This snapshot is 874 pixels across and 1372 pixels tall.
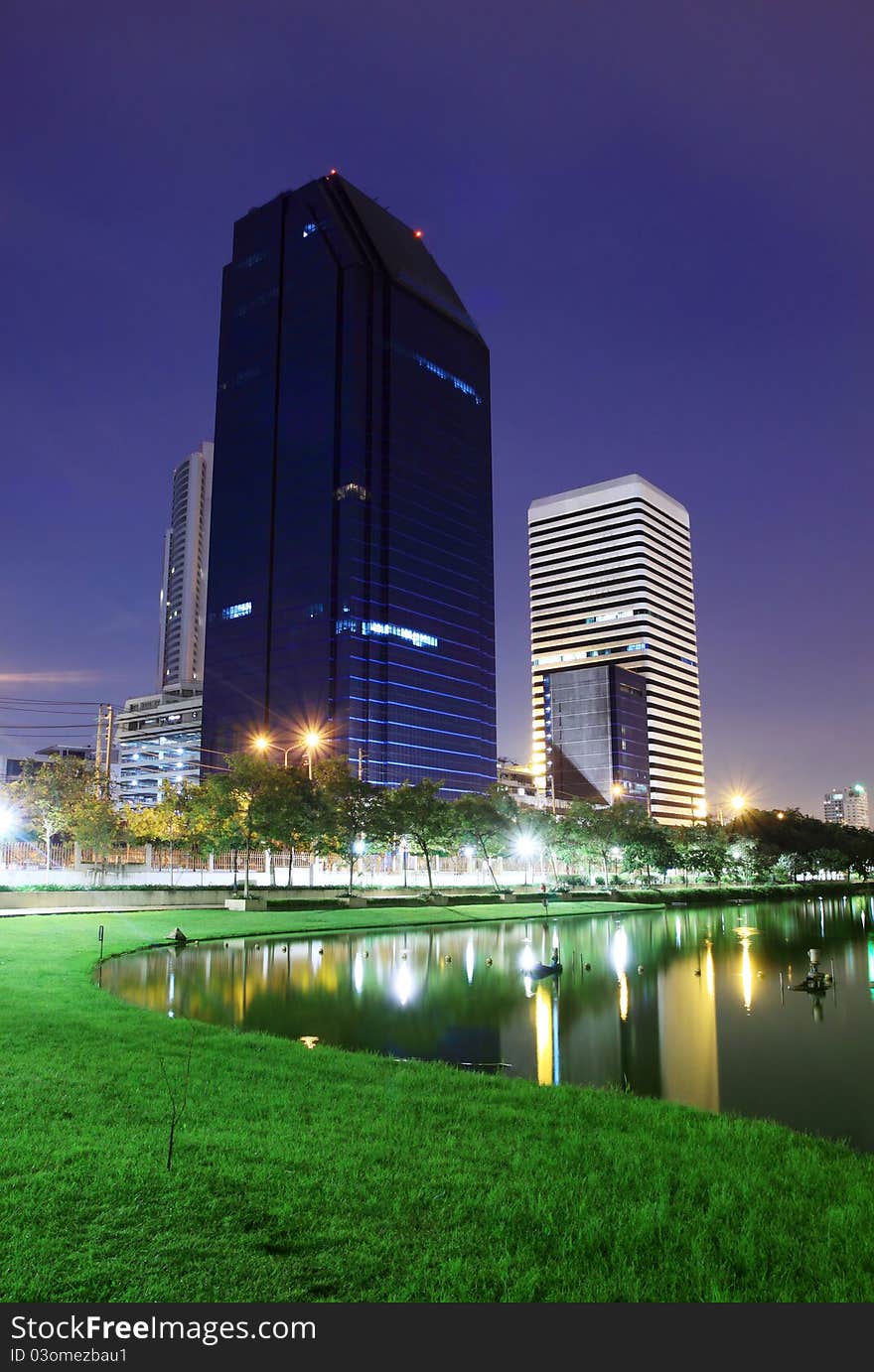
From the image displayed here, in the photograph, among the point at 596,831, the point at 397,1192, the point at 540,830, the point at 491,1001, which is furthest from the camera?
the point at 596,831

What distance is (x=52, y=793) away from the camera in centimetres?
8012

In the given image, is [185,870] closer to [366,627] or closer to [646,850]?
[646,850]

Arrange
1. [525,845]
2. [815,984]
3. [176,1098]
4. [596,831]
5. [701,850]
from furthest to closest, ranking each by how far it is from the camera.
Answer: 1. [701,850]
2. [596,831]
3. [525,845]
4. [815,984]
5. [176,1098]

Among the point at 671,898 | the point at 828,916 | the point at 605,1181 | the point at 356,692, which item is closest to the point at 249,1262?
the point at 605,1181

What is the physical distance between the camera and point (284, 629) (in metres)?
196

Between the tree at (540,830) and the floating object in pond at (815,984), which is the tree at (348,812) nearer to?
the tree at (540,830)

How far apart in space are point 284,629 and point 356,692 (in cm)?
2411

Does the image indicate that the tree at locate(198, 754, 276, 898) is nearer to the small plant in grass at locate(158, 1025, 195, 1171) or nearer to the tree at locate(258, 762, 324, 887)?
the tree at locate(258, 762, 324, 887)

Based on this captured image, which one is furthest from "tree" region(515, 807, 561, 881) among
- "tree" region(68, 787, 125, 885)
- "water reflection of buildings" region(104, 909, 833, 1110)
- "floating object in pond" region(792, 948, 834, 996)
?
"floating object in pond" region(792, 948, 834, 996)

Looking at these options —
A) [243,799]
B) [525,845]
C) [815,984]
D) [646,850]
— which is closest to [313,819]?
[243,799]

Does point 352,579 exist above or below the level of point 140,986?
above

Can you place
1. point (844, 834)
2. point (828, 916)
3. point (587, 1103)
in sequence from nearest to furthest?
1. point (587, 1103)
2. point (828, 916)
3. point (844, 834)

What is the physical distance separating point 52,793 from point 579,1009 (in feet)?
218

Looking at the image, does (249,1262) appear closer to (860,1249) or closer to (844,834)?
(860,1249)
